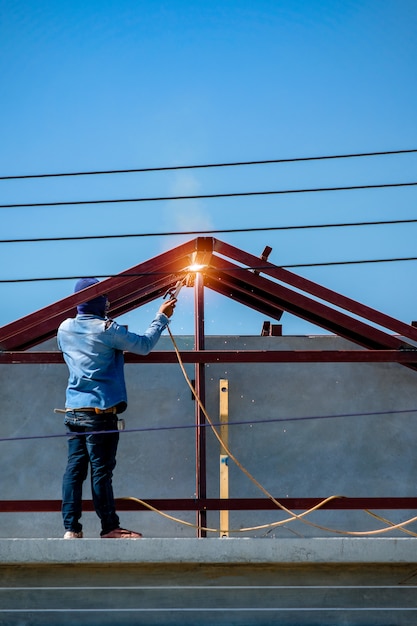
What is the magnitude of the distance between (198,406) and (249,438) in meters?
1.25

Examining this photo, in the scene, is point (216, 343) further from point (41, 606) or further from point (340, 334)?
point (41, 606)

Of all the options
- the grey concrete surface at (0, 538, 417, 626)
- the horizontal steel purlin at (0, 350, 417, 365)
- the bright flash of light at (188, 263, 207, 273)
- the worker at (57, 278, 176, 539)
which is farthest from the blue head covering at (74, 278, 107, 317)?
the grey concrete surface at (0, 538, 417, 626)

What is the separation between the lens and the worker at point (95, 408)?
7.50m

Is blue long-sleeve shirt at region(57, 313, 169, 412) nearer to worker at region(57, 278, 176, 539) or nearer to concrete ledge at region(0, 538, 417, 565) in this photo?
worker at region(57, 278, 176, 539)

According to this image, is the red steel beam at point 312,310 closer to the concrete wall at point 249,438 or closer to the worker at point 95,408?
the concrete wall at point 249,438

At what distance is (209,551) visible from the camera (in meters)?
7.36

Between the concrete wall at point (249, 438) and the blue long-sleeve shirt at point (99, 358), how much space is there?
93.3 inches

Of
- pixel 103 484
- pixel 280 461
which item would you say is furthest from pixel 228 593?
pixel 280 461

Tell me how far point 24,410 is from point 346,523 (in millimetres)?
3807

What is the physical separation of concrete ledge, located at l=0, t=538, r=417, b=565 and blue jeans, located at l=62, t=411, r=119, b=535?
0.25 metres

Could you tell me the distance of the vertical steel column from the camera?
865 centimetres

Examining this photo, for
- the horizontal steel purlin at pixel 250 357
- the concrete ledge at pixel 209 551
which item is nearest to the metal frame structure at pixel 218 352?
the horizontal steel purlin at pixel 250 357

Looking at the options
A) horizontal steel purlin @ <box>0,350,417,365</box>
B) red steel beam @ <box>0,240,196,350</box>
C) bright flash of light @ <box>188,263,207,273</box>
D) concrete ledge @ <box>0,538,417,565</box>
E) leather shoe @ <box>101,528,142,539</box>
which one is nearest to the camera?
concrete ledge @ <box>0,538,417,565</box>

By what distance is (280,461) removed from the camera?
9.98 m
